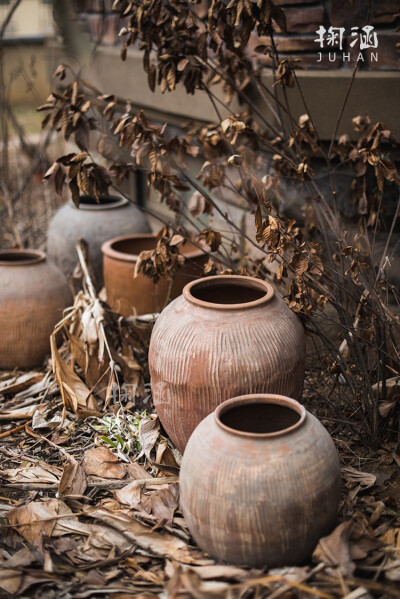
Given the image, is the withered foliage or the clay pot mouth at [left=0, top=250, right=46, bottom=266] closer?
the withered foliage

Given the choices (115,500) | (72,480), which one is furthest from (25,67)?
(115,500)

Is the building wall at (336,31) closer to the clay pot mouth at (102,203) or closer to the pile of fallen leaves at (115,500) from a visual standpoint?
the clay pot mouth at (102,203)

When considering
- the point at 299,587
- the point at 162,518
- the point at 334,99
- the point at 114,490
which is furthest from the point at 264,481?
the point at 334,99

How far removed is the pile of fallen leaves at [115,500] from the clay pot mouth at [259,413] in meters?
0.40

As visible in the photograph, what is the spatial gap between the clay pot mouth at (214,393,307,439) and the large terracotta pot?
0.61 ft

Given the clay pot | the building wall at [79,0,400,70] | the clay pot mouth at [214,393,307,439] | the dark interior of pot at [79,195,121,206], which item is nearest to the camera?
the clay pot mouth at [214,393,307,439]

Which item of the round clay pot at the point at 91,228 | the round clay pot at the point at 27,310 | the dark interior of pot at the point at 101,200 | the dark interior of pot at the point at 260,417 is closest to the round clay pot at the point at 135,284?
the round clay pot at the point at 27,310

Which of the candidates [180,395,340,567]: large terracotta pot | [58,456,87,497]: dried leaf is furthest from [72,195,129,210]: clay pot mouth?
[180,395,340,567]: large terracotta pot

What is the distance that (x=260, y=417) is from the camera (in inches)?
113

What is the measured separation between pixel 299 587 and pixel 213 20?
2.51 meters

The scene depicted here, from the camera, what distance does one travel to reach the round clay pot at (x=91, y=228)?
4961 mm

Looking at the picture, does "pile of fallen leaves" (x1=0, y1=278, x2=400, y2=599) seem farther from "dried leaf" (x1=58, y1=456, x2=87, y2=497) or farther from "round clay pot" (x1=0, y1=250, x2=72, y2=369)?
"round clay pot" (x1=0, y1=250, x2=72, y2=369)

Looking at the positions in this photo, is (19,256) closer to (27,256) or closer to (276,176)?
(27,256)

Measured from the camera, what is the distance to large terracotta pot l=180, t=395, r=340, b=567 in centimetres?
242
